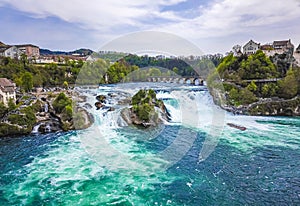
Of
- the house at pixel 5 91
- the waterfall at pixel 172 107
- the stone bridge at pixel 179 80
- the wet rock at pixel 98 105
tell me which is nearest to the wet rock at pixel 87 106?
the wet rock at pixel 98 105

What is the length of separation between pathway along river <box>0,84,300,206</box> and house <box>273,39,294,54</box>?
2670cm

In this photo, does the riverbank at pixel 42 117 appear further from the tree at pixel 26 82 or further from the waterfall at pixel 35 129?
the tree at pixel 26 82

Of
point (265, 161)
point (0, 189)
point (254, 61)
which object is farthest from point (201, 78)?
point (0, 189)

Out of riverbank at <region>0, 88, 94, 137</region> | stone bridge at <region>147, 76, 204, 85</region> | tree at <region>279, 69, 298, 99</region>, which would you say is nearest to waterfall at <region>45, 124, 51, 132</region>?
riverbank at <region>0, 88, 94, 137</region>

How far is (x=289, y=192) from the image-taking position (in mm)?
9984

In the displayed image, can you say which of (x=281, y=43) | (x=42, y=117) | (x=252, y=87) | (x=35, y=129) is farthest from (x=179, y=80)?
(x=35, y=129)

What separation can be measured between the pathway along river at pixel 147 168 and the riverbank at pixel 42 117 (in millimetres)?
925

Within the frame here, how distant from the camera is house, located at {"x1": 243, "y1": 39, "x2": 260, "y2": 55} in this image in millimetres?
45469

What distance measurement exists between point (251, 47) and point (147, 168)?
136ft

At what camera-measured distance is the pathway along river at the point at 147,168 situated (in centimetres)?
963

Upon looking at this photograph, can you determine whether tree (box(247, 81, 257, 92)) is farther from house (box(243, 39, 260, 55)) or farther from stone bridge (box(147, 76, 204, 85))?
house (box(243, 39, 260, 55))

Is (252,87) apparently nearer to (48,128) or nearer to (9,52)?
(48,128)

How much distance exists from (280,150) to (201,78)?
31.0 meters

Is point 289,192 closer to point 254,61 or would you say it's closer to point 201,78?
point 254,61
